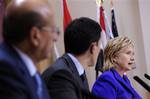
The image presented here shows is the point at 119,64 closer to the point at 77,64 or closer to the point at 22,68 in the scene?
the point at 77,64

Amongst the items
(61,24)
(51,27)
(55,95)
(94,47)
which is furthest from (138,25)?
(51,27)

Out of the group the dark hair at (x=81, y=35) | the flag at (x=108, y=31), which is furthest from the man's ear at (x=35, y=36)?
the flag at (x=108, y=31)

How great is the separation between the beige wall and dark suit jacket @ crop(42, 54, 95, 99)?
9.75ft

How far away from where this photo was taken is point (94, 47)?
1.72 metres

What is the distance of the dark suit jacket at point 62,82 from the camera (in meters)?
1.51

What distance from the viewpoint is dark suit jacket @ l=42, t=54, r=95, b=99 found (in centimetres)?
151

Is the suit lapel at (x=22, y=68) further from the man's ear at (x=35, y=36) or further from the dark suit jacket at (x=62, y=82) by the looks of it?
the dark suit jacket at (x=62, y=82)

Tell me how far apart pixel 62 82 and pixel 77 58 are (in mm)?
239

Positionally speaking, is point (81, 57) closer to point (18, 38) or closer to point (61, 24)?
point (18, 38)

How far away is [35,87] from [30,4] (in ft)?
0.98

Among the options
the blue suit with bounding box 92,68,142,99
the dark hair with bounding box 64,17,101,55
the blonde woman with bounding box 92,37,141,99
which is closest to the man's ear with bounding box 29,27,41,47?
the dark hair with bounding box 64,17,101,55

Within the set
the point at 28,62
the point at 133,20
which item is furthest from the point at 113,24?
the point at 28,62

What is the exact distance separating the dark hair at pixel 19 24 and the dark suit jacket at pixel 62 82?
520mm

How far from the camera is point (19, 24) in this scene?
1.04 meters
